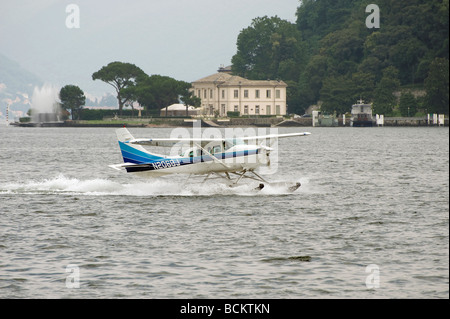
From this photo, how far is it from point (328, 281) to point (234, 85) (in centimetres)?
15168

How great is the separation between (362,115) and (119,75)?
66750mm

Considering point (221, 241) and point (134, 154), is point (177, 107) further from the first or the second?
point (221, 241)

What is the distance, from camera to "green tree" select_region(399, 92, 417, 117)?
127188 millimetres

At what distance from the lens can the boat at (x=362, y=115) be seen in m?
135

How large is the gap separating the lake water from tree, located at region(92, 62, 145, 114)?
144485 mm

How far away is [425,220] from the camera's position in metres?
21.8

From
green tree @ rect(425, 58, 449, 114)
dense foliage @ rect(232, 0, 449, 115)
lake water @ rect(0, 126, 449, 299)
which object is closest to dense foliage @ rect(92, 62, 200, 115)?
dense foliage @ rect(232, 0, 449, 115)

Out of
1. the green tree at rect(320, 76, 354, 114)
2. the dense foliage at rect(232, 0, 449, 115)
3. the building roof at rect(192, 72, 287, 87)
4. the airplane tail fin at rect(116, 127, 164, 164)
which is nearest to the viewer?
the airplane tail fin at rect(116, 127, 164, 164)

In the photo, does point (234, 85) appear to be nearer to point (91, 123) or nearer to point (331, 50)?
point (331, 50)

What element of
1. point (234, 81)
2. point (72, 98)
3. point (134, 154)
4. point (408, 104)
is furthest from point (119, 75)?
point (134, 154)

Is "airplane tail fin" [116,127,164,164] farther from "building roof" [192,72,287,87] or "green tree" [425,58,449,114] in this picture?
"building roof" [192,72,287,87]

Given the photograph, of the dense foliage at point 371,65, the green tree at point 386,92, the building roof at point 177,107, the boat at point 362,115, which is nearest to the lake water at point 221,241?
the dense foliage at point 371,65

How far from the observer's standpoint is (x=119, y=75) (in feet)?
579
